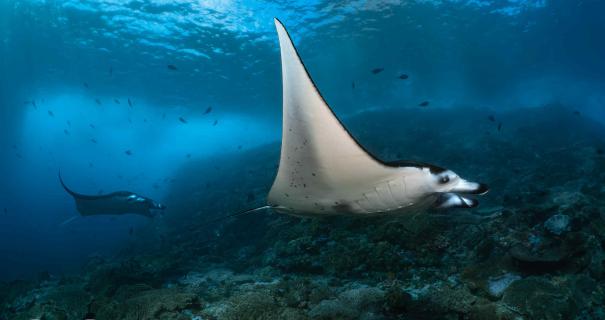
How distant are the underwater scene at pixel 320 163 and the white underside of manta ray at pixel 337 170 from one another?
0.02 m

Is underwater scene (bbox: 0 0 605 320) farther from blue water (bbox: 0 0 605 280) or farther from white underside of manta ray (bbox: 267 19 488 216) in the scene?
blue water (bbox: 0 0 605 280)

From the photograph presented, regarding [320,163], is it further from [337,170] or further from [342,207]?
[342,207]

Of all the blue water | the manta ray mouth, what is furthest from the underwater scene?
the blue water

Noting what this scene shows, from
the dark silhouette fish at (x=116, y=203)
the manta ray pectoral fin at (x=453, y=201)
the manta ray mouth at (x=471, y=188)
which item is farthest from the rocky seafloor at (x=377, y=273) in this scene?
the dark silhouette fish at (x=116, y=203)

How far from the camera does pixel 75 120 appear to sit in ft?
125

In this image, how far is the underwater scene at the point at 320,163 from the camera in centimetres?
342

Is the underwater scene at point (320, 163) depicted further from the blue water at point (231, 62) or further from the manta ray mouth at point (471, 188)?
the blue water at point (231, 62)

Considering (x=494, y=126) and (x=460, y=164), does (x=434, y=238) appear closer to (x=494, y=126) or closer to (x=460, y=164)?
(x=460, y=164)

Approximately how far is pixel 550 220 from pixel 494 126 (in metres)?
21.4

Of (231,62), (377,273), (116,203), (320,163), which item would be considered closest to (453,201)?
(320,163)

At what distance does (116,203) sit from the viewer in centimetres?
1132

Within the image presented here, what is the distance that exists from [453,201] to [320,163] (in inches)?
47.3

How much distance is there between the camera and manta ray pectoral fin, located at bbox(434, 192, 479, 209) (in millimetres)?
2639

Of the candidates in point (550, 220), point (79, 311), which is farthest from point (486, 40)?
point (79, 311)
